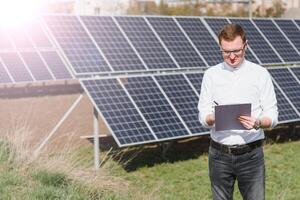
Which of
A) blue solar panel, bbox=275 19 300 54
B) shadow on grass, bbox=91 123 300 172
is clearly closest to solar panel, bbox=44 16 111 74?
shadow on grass, bbox=91 123 300 172

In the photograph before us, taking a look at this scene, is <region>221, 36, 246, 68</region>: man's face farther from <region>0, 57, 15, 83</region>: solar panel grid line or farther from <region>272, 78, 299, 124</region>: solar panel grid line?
<region>0, 57, 15, 83</region>: solar panel grid line

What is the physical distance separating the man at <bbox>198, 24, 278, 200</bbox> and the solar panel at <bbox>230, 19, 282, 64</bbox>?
384 inches

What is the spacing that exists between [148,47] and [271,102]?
27.2 feet

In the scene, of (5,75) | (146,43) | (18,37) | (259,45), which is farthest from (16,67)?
(259,45)

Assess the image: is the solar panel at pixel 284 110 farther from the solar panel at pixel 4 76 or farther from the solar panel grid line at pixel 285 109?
the solar panel at pixel 4 76

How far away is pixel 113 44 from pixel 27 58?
830 centimetres

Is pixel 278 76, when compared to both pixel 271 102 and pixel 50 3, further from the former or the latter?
pixel 50 3

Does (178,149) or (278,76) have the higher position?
(278,76)

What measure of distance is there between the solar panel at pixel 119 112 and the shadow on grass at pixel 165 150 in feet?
1.82

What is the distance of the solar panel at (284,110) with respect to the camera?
1297 centimetres

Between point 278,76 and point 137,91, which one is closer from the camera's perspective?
point 137,91

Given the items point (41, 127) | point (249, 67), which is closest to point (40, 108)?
point (41, 127)

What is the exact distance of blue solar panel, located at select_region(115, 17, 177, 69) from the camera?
42.5 ft

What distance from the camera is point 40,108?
20422 mm
